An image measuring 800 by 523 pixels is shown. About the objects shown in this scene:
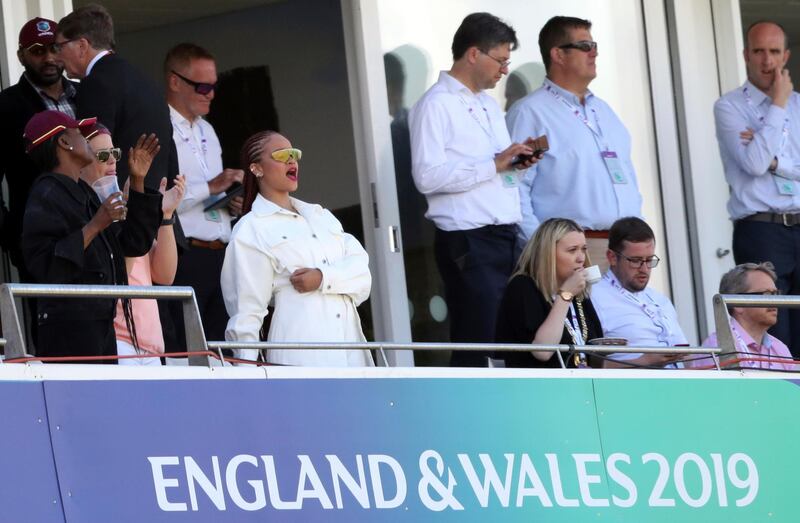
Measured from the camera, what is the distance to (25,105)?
664 cm

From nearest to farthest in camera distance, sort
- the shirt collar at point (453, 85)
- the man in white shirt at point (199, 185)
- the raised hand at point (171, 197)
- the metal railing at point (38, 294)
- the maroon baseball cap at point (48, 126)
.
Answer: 1. the metal railing at point (38, 294)
2. the maroon baseball cap at point (48, 126)
3. the raised hand at point (171, 197)
4. the man in white shirt at point (199, 185)
5. the shirt collar at point (453, 85)

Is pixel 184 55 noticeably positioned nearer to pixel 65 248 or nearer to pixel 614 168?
pixel 614 168

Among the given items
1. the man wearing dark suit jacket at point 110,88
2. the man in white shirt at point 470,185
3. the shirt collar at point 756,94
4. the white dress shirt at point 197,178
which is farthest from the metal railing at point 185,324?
the shirt collar at point 756,94

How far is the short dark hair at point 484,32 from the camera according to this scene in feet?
25.4

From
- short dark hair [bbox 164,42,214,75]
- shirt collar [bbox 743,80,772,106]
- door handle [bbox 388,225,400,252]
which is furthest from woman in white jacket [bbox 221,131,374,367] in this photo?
shirt collar [bbox 743,80,772,106]

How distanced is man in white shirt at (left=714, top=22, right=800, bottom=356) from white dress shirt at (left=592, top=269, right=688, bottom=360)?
1.15m

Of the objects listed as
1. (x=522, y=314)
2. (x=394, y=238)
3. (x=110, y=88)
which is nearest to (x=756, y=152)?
(x=394, y=238)

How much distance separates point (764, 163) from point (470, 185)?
1.72 metres

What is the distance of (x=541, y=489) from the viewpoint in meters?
5.56

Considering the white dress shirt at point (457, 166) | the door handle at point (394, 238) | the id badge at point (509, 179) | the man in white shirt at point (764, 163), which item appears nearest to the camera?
the white dress shirt at point (457, 166)

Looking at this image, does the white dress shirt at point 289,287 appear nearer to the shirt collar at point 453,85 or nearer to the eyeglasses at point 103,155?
the eyeglasses at point 103,155

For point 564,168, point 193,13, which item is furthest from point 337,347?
point 193,13

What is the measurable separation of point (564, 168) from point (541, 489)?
8.92 ft

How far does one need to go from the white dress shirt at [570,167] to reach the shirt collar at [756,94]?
874mm
